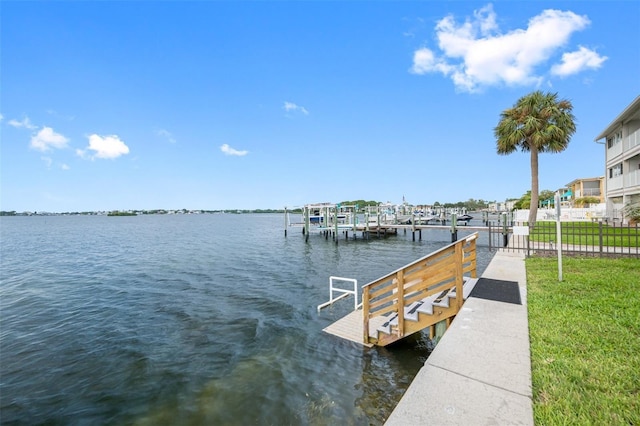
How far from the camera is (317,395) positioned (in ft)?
16.8

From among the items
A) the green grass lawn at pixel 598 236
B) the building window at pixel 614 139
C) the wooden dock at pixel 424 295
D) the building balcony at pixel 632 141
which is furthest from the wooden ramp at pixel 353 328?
the building window at pixel 614 139

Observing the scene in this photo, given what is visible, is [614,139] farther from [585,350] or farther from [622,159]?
[585,350]

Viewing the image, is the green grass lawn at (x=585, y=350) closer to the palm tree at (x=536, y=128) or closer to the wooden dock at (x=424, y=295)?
the wooden dock at (x=424, y=295)

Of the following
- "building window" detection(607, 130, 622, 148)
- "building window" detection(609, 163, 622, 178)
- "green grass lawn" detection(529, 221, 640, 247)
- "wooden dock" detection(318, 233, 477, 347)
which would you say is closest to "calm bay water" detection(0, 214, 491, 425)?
"wooden dock" detection(318, 233, 477, 347)

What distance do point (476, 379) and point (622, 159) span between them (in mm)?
30205

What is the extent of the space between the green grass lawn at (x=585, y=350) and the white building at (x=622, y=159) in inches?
794

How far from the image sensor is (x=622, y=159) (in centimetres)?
2292

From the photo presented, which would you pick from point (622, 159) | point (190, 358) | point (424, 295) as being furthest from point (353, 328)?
point (622, 159)

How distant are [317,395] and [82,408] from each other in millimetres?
4155

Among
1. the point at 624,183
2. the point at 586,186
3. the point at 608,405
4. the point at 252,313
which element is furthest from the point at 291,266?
the point at 586,186

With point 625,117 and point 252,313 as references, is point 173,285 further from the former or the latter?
point 625,117

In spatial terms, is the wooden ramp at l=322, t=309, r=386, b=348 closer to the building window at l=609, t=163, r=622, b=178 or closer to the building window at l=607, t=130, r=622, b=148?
the building window at l=607, t=130, r=622, b=148

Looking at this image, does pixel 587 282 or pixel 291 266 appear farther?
pixel 291 266

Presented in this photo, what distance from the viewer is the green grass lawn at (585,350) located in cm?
276
